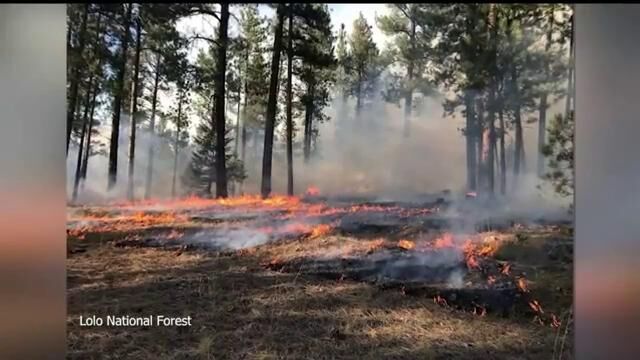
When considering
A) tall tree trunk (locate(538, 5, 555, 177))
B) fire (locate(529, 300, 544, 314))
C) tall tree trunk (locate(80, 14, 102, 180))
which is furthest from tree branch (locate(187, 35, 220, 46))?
fire (locate(529, 300, 544, 314))

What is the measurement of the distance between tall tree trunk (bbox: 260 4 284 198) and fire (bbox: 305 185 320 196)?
198 mm

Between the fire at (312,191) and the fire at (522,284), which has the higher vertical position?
the fire at (312,191)

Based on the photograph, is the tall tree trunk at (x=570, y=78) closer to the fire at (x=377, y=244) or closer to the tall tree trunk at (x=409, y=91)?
the tall tree trunk at (x=409, y=91)

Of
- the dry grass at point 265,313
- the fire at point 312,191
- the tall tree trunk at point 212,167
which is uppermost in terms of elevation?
the tall tree trunk at point 212,167

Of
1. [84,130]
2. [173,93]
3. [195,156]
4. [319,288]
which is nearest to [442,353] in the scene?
[319,288]

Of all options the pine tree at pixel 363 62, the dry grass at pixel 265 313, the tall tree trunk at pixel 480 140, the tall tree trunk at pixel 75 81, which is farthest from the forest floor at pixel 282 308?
the pine tree at pixel 363 62

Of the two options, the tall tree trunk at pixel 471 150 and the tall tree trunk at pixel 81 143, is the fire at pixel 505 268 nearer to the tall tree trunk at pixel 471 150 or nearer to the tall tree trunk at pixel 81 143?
the tall tree trunk at pixel 471 150

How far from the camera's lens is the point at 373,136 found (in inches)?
129

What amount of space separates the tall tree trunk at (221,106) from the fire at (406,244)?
0.91 metres

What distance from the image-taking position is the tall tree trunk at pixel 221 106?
329 cm

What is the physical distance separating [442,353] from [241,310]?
1.03m

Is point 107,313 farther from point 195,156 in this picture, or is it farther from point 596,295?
point 596,295

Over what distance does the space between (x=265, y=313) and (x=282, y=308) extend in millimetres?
89

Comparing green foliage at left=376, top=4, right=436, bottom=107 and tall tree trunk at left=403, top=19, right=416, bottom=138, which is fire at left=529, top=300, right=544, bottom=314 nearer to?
tall tree trunk at left=403, top=19, right=416, bottom=138
